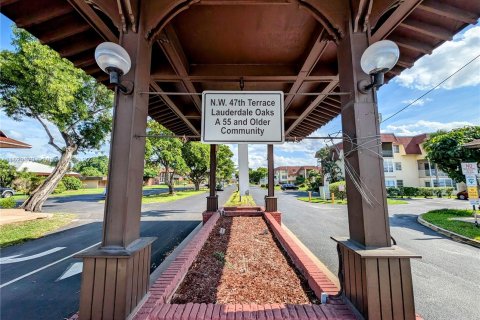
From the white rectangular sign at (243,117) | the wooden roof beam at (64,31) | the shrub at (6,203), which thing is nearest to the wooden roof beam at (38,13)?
the wooden roof beam at (64,31)

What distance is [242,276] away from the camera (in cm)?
337

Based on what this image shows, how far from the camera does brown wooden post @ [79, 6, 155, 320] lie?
1.83 meters

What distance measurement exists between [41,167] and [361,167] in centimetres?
5083

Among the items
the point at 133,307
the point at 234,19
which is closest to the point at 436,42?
the point at 234,19

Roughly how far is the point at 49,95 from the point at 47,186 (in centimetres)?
543

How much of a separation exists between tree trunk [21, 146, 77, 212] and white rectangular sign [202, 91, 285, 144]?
1444 centimetres

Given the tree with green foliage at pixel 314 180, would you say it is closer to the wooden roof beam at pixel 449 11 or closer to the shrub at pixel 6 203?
the wooden roof beam at pixel 449 11

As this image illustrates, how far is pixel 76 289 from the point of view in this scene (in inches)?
145

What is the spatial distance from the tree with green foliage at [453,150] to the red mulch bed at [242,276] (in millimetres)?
12069

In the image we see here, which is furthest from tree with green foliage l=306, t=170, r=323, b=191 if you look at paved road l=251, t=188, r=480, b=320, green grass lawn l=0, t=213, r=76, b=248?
green grass lawn l=0, t=213, r=76, b=248

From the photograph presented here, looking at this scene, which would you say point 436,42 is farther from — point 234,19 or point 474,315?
point 474,315

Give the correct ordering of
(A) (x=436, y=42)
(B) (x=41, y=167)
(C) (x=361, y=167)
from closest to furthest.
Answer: (C) (x=361, y=167)
(A) (x=436, y=42)
(B) (x=41, y=167)

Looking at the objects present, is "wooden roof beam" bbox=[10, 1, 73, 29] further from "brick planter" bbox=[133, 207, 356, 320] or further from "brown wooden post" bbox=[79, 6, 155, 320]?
"brick planter" bbox=[133, 207, 356, 320]

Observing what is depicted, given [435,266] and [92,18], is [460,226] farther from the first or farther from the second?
[92,18]
